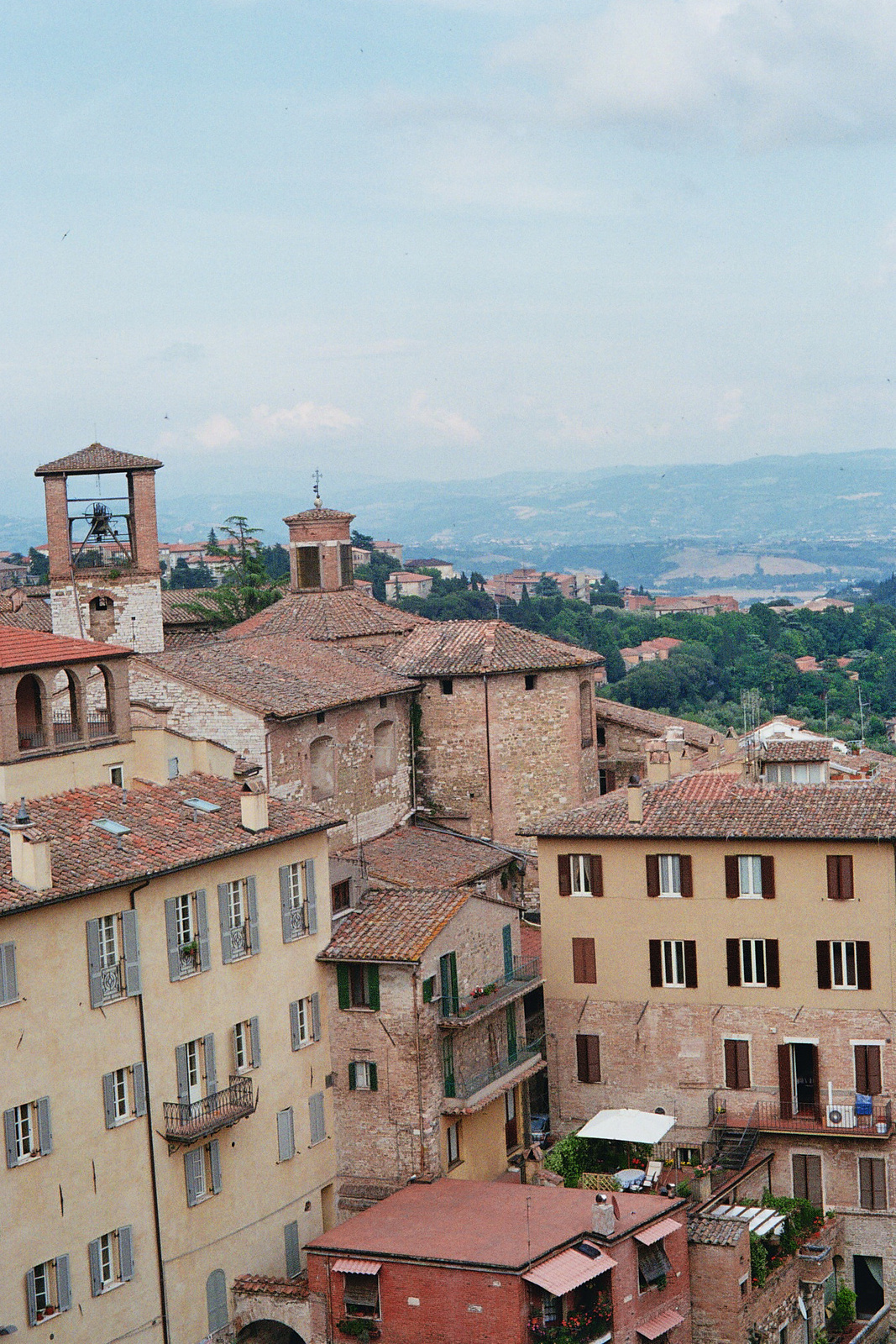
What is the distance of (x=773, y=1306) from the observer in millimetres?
28547

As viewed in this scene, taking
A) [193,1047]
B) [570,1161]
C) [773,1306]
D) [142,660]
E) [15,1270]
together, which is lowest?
[773,1306]

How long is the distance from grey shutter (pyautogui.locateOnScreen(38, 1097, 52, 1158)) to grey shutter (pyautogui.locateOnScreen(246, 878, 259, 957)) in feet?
15.7

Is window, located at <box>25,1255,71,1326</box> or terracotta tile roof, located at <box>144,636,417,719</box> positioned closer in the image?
window, located at <box>25,1255,71,1326</box>

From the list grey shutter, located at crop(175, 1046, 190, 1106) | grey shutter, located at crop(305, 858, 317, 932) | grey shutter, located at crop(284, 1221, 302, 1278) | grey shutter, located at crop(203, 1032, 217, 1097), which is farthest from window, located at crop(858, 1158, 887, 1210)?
grey shutter, located at crop(175, 1046, 190, 1106)

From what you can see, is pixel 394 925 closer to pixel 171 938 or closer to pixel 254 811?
pixel 254 811

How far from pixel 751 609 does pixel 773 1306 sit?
11956 centimetres

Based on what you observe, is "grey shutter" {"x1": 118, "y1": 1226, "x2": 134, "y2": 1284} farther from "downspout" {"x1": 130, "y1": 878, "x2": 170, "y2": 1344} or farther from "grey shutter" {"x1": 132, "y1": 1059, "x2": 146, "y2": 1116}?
"grey shutter" {"x1": 132, "y1": 1059, "x2": 146, "y2": 1116}

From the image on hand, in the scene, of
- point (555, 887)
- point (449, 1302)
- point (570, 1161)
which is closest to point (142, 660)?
point (555, 887)

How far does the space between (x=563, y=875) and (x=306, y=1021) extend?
22.0 ft

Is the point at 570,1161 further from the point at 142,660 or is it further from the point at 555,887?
the point at 142,660

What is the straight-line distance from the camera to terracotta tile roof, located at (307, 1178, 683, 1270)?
2508 cm

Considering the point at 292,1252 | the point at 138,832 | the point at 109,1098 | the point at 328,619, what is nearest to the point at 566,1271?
the point at 292,1252

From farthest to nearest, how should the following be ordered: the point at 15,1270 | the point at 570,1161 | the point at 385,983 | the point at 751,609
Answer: the point at 751,609 → the point at 570,1161 → the point at 385,983 → the point at 15,1270

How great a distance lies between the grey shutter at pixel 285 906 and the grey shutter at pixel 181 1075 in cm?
284
